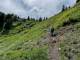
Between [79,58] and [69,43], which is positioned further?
[69,43]

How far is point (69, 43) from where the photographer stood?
84438 mm

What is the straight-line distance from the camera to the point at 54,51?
81375mm

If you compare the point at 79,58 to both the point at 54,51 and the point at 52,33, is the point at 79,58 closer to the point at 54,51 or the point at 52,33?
the point at 54,51

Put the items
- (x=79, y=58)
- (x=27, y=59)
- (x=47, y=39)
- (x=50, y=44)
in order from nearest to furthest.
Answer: (x=79, y=58), (x=27, y=59), (x=50, y=44), (x=47, y=39)

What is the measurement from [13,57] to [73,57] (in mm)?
21381

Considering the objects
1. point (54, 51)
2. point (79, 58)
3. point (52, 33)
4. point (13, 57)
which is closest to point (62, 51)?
point (54, 51)

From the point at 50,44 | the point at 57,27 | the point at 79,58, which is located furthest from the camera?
the point at 57,27

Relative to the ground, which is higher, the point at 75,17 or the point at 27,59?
the point at 75,17

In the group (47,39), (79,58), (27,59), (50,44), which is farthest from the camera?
(47,39)

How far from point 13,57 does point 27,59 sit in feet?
32.3

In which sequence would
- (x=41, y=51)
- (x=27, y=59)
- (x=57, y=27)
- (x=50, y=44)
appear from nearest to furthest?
(x=27, y=59) → (x=41, y=51) → (x=50, y=44) → (x=57, y=27)

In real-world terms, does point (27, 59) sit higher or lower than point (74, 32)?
lower

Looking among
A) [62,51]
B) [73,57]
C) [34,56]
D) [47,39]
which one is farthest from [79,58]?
[47,39]

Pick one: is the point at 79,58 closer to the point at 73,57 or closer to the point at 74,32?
the point at 73,57
